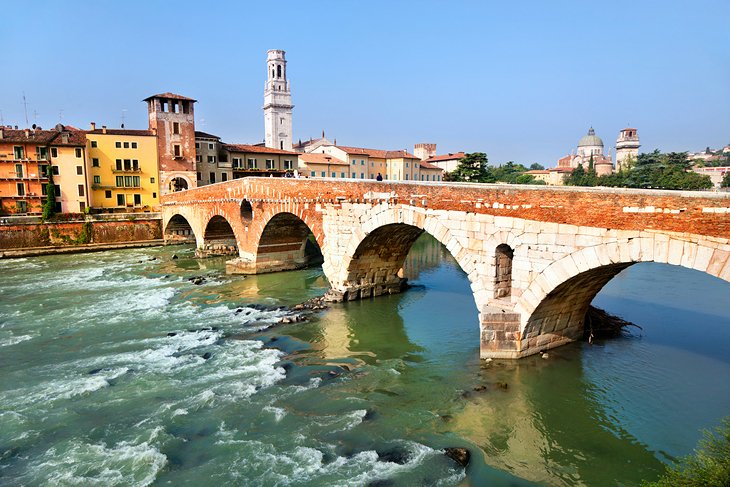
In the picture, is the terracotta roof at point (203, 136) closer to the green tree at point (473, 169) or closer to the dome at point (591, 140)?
the green tree at point (473, 169)

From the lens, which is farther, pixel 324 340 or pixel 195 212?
pixel 195 212

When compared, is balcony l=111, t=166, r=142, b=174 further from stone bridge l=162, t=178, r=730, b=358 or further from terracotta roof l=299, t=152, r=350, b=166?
stone bridge l=162, t=178, r=730, b=358

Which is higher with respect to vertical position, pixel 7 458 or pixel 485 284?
pixel 485 284

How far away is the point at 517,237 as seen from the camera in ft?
38.0

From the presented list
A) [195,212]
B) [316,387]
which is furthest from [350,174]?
[316,387]

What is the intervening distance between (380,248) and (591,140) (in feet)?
362

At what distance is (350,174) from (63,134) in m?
31.8

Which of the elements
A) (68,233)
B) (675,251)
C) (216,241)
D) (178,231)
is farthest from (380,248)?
(68,233)

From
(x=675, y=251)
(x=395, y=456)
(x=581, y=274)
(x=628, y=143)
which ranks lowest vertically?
(x=395, y=456)

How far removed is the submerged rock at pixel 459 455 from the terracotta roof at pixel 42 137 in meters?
40.0

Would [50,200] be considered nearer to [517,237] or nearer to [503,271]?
[503,271]

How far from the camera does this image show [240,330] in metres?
15.8

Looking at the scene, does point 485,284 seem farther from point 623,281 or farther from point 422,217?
point 623,281

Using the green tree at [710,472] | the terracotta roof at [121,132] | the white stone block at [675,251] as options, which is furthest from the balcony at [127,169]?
the green tree at [710,472]
